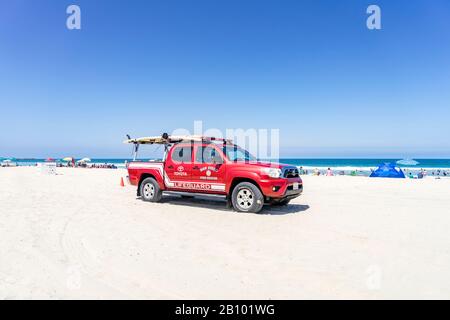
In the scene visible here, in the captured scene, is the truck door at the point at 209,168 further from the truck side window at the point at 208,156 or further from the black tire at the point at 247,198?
Result: the black tire at the point at 247,198

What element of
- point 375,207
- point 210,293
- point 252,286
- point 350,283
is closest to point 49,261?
point 210,293

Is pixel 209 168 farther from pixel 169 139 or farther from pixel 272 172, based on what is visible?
pixel 169 139

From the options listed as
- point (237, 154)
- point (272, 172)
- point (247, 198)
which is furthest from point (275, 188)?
point (237, 154)

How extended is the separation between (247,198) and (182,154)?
2.55 metres

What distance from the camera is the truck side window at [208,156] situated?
813 cm

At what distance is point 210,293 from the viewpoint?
10.2ft

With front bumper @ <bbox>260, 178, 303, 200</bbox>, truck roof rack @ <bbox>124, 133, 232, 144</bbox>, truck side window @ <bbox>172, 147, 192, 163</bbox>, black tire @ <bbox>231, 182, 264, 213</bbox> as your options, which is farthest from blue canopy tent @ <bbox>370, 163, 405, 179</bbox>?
truck side window @ <bbox>172, 147, 192, 163</bbox>

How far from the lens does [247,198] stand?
7.62m

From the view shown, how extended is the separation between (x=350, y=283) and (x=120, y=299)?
2573 millimetres

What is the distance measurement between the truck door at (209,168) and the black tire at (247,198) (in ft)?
1.54

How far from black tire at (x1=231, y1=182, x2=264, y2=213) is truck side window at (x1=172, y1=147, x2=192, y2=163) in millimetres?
1892

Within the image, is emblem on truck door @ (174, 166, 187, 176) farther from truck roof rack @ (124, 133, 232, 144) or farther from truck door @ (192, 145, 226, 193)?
truck roof rack @ (124, 133, 232, 144)

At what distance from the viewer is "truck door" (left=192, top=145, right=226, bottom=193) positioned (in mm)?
8016
